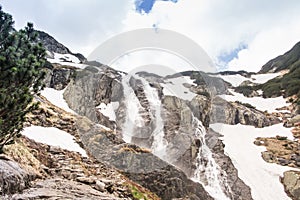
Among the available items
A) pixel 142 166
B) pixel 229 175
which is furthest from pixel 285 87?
pixel 142 166

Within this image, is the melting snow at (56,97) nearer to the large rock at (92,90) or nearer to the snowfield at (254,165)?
the large rock at (92,90)

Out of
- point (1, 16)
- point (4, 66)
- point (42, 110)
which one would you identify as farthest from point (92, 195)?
point (42, 110)

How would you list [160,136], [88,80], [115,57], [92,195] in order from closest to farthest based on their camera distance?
[92,195], [115,57], [160,136], [88,80]

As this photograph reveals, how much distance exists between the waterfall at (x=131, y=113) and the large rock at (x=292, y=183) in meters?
15.4

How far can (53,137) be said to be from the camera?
2236 centimetres

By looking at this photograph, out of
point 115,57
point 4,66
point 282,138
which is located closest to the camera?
point 4,66

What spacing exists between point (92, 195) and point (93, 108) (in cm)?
2280

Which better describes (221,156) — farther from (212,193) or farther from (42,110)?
(42,110)

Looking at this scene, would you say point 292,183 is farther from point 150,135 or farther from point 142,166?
point 142,166

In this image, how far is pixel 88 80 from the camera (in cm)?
4084

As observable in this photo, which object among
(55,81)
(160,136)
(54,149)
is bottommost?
(54,149)

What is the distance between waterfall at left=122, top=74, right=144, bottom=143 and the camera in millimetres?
33750

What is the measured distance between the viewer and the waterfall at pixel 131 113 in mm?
33750

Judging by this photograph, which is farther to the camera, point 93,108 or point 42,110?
point 93,108
